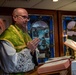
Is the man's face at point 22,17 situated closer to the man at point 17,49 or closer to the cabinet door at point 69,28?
the man at point 17,49

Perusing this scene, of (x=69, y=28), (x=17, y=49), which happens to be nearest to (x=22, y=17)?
(x=17, y=49)

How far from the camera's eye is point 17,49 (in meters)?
1.33

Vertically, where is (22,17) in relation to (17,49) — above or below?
above

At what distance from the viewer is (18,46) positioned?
1.34 meters

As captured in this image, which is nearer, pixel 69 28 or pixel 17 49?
pixel 17 49

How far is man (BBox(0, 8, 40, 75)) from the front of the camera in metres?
1.21

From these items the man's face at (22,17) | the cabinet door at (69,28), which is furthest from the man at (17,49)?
the cabinet door at (69,28)

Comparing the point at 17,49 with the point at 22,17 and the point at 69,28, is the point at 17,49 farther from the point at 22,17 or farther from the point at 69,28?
the point at 69,28

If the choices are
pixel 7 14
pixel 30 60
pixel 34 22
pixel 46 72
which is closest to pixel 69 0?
pixel 34 22

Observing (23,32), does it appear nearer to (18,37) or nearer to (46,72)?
(18,37)

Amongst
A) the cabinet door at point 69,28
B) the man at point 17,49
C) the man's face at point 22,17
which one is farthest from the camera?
the cabinet door at point 69,28

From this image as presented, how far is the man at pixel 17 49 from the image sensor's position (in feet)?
3.95

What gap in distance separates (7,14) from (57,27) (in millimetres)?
1102

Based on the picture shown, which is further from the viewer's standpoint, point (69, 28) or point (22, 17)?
point (69, 28)
